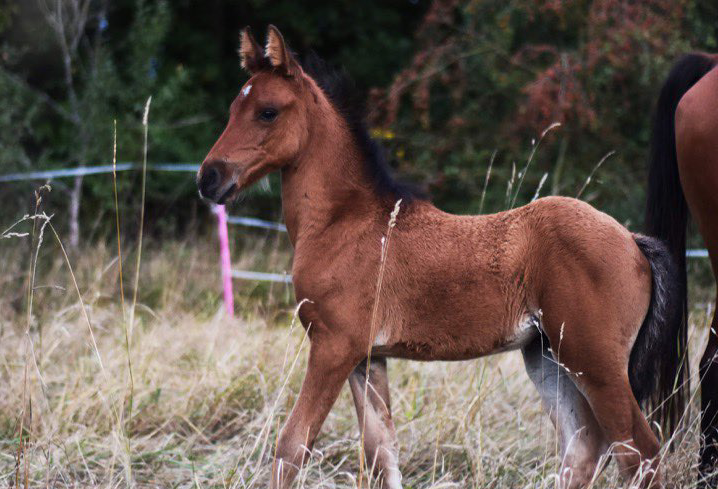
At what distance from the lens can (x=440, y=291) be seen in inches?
120

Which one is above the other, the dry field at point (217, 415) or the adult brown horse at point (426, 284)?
the adult brown horse at point (426, 284)

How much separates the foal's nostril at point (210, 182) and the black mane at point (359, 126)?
0.62 metres

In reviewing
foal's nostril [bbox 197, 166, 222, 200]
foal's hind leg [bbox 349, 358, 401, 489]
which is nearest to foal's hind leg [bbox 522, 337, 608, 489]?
foal's hind leg [bbox 349, 358, 401, 489]

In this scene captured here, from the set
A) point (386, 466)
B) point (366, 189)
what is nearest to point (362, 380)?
point (386, 466)

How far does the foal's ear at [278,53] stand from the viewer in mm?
3086

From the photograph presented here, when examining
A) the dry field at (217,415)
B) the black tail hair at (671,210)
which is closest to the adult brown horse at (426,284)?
the dry field at (217,415)

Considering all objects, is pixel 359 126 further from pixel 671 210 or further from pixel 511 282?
pixel 671 210

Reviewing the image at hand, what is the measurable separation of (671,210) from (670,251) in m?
0.22

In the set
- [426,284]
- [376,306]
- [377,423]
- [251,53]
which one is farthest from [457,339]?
[251,53]

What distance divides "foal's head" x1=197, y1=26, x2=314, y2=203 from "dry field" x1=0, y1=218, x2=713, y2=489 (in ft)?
2.12

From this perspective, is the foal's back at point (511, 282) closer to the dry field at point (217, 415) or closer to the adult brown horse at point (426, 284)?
the adult brown horse at point (426, 284)

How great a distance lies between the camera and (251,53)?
10.6ft

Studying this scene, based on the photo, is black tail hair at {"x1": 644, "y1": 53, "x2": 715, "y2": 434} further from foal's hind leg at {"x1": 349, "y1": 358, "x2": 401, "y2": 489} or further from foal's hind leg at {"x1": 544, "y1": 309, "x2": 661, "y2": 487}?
foal's hind leg at {"x1": 349, "y1": 358, "x2": 401, "y2": 489}

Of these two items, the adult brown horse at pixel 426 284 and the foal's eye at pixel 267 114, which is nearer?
the adult brown horse at pixel 426 284
